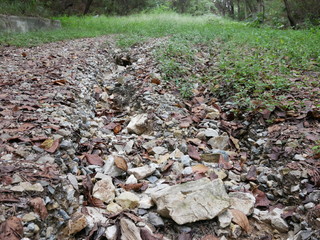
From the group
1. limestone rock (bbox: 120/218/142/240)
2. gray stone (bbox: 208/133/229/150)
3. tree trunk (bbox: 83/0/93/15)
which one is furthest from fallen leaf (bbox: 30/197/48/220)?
tree trunk (bbox: 83/0/93/15)

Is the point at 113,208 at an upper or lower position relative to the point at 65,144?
lower

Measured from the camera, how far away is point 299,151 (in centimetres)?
269

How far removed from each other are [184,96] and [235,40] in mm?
4127

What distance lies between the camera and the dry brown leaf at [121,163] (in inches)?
102

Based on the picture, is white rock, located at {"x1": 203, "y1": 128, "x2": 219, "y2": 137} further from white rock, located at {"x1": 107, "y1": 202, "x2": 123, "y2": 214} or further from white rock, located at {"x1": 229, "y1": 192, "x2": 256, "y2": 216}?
white rock, located at {"x1": 107, "y1": 202, "x2": 123, "y2": 214}

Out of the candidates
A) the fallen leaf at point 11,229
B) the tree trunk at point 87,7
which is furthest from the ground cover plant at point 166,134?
the tree trunk at point 87,7

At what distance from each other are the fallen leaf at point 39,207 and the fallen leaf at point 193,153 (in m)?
1.64

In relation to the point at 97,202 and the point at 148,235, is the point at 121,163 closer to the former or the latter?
the point at 97,202

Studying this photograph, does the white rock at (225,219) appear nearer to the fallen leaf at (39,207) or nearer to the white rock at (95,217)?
the white rock at (95,217)

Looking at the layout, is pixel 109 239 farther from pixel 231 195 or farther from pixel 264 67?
pixel 264 67

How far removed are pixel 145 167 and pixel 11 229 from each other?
4.38ft

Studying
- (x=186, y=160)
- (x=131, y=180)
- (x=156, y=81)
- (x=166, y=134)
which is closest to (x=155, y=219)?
(x=131, y=180)

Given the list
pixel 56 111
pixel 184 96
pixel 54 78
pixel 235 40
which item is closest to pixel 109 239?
pixel 56 111

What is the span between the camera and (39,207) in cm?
177
